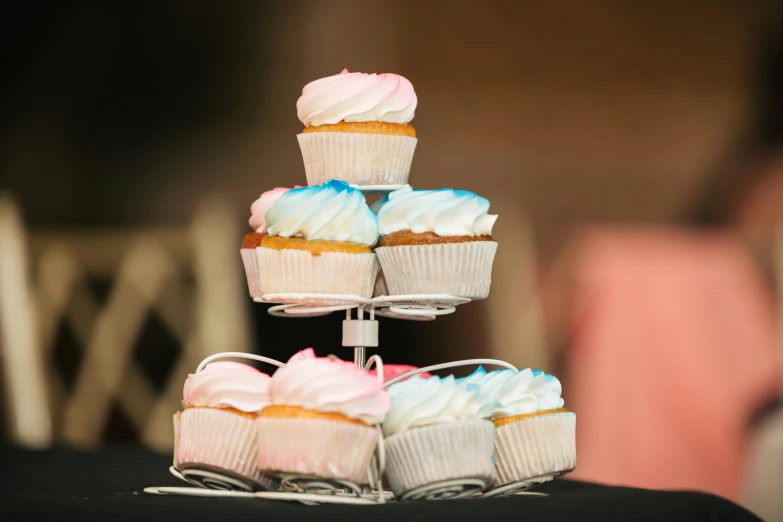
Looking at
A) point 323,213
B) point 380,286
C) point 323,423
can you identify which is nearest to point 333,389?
point 323,423

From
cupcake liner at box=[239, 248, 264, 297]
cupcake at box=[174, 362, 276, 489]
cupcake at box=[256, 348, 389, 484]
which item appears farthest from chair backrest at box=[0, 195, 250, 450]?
cupcake at box=[256, 348, 389, 484]

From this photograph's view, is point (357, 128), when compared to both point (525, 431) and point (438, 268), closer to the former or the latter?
point (438, 268)

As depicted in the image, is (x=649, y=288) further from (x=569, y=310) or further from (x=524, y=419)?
(x=524, y=419)

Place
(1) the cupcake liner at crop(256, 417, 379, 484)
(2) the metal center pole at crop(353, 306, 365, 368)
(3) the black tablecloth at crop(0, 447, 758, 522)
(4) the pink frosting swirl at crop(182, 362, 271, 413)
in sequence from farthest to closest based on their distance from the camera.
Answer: (2) the metal center pole at crop(353, 306, 365, 368)
(4) the pink frosting swirl at crop(182, 362, 271, 413)
(1) the cupcake liner at crop(256, 417, 379, 484)
(3) the black tablecloth at crop(0, 447, 758, 522)

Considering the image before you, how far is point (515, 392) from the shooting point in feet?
4.42

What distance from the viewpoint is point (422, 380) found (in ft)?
4.27

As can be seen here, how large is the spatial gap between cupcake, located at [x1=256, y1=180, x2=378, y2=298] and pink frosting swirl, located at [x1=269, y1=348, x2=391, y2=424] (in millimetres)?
165

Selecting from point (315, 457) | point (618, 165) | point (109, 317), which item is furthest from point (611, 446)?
point (315, 457)

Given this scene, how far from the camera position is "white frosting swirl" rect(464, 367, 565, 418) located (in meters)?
1.34

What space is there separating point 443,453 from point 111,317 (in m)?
2.36

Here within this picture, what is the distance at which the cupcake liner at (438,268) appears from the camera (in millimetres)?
1402

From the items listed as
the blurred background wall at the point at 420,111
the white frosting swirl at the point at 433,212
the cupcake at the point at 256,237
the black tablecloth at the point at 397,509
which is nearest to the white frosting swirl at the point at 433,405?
the black tablecloth at the point at 397,509

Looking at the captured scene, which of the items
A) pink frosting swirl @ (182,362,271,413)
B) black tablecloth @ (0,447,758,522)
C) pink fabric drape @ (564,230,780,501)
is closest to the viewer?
black tablecloth @ (0,447,758,522)

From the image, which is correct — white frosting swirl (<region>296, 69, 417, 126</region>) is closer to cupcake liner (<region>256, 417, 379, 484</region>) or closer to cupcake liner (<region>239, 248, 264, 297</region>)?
cupcake liner (<region>239, 248, 264, 297</region>)
